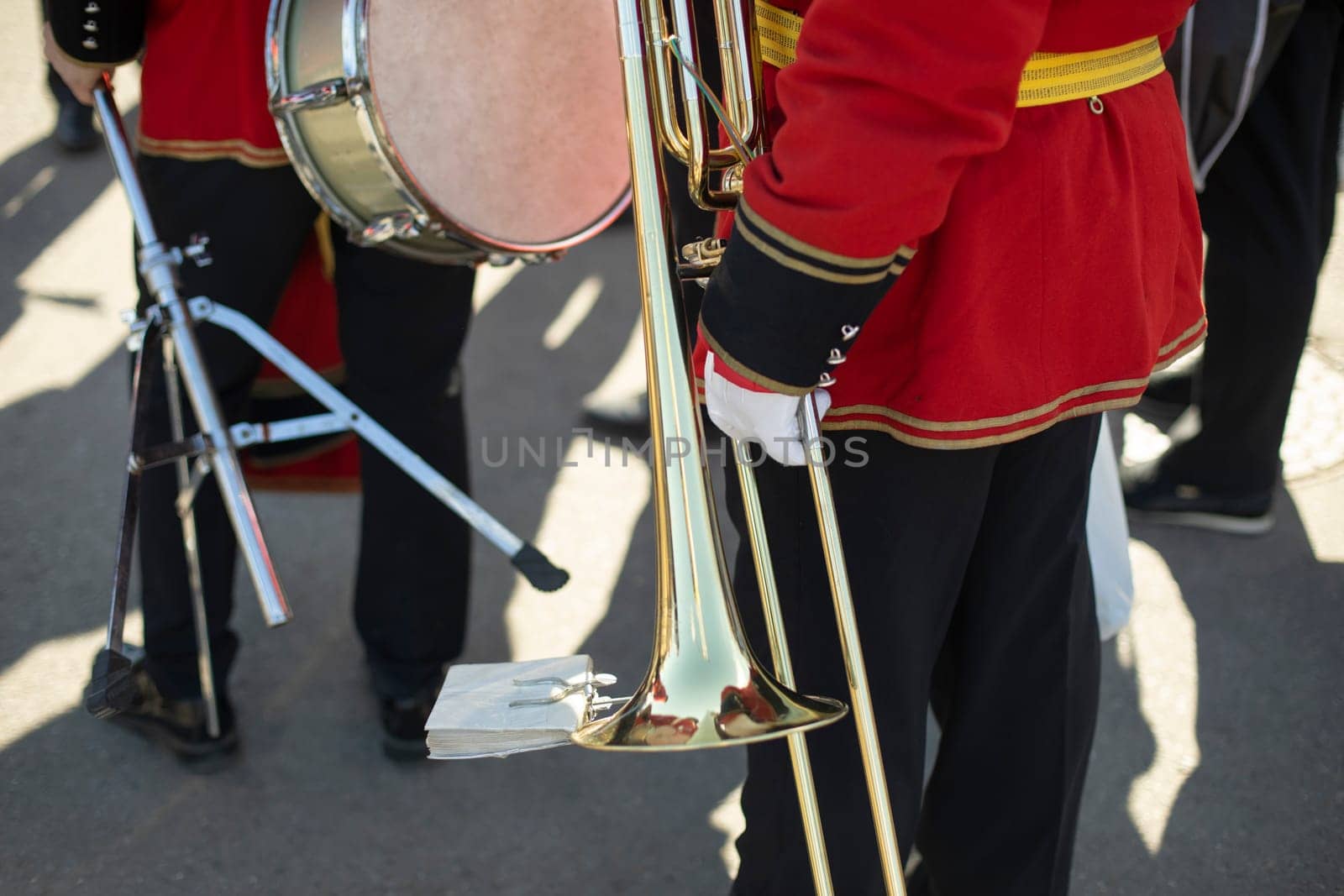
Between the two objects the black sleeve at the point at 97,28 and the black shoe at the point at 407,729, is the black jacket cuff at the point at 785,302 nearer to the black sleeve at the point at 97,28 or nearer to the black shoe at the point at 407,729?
the black sleeve at the point at 97,28

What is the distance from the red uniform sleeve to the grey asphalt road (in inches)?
48.6

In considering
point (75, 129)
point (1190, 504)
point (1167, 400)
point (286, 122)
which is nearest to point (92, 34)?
point (286, 122)

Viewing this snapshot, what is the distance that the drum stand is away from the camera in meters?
1.69

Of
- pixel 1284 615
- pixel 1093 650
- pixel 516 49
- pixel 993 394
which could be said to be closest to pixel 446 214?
pixel 516 49

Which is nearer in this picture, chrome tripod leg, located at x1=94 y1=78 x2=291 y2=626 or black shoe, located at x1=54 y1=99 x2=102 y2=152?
chrome tripod leg, located at x1=94 y1=78 x2=291 y2=626

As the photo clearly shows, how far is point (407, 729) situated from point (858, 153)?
1551 mm

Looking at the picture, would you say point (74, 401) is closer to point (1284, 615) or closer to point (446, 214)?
point (446, 214)

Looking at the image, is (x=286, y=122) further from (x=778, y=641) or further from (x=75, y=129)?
(x=75, y=129)

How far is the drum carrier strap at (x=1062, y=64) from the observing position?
3.58ft

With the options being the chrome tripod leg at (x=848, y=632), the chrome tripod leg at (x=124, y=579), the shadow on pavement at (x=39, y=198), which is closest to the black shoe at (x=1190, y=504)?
the chrome tripod leg at (x=848, y=632)

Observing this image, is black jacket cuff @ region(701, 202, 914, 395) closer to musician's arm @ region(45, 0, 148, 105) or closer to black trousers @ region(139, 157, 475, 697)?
black trousers @ region(139, 157, 475, 697)

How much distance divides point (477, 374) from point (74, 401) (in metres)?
1.07

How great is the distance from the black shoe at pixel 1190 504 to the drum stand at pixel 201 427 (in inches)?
62.9

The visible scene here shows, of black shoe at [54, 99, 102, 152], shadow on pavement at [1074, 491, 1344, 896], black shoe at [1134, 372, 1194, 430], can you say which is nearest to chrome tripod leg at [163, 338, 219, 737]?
shadow on pavement at [1074, 491, 1344, 896]
